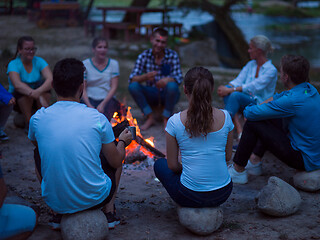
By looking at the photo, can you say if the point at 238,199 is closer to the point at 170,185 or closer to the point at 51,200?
the point at 170,185

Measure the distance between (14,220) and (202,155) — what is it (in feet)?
4.63

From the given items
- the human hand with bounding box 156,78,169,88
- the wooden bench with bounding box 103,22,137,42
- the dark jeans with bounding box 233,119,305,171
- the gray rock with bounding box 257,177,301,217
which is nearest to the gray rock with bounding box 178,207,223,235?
the gray rock with bounding box 257,177,301,217

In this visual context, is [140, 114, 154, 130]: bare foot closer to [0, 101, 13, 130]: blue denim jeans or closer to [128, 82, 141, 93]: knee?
[128, 82, 141, 93]: knee

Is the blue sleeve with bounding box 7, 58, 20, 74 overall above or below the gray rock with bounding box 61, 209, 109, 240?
above

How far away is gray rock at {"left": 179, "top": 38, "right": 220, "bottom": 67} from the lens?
11297mm

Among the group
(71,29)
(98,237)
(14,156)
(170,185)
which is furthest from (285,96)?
(71,29)

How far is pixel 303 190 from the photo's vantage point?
3848 mm

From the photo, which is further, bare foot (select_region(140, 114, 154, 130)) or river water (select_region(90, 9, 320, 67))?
river water (select_region(90, 9, 320, 67))

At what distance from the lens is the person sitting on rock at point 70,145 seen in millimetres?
A: 2635

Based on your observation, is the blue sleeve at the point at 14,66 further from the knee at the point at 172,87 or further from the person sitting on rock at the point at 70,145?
the person sitting on rock at the point at 70,145

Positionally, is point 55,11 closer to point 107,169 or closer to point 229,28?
point 229,28

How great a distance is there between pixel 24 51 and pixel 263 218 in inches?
153

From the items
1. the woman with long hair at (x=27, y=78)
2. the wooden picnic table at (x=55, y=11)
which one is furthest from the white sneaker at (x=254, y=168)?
the wooden picnic table at (x=55, y=11)

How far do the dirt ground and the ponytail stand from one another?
2.92 feet
